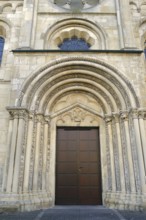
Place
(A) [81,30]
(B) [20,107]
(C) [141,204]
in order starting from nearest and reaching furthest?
(C) [141,204] < (B) [20,107] < (A) [81,30]

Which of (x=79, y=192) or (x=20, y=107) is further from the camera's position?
(x=79, y=192)

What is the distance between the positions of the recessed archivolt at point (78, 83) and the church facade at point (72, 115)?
0.12ft

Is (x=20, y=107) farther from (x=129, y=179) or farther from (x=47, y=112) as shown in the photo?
(x=129, y=179)

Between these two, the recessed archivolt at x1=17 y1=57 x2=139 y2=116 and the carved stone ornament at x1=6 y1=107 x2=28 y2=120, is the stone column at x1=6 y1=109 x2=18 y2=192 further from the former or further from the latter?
the recessed archivolt at x1=17 y1=57 x2=139 y2=116

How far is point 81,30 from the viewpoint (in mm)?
9070

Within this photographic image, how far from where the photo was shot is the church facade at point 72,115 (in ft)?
→ 20.1

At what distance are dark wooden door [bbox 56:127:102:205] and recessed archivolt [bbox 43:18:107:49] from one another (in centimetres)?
392

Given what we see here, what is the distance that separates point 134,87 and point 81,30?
4.07 m

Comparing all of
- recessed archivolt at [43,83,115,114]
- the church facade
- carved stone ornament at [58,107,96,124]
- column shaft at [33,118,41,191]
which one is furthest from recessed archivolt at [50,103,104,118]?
column shaft at [33,118,41,191]

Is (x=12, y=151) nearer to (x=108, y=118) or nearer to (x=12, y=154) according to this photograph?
(x=12, y=154)

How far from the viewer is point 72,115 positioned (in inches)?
309

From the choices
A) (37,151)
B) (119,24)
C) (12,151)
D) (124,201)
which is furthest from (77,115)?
(119,24)

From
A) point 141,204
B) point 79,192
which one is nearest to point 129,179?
point 141,204

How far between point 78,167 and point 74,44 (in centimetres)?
573
